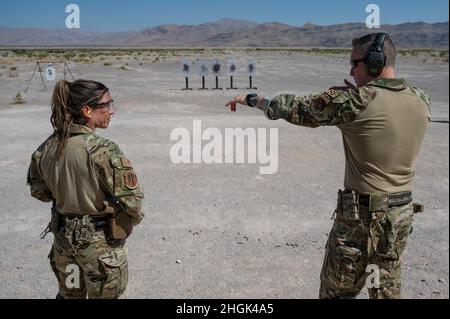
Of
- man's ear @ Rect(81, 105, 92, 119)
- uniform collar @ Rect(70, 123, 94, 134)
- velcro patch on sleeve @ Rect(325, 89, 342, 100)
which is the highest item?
velcro patch on sleeve @ Rect(325, 89, 342, 100)

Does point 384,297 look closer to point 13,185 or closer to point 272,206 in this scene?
point 272,206

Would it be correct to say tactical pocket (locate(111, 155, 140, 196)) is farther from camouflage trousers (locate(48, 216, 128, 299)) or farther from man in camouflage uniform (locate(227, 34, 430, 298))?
man in camouflage uniform (locate(227, 34, 430, 298))

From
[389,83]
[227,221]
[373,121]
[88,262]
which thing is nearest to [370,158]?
[373,121]

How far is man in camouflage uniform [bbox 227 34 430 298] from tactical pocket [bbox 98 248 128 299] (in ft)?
3.37

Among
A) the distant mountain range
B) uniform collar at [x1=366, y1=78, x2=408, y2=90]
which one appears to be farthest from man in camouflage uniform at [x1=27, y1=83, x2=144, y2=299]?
the distant mountain range

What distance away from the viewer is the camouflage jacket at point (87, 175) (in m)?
2.10

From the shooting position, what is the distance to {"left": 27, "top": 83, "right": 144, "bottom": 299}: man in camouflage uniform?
2107 millimetres

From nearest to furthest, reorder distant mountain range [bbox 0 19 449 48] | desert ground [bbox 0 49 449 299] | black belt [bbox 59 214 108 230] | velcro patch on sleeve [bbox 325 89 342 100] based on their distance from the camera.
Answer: velcro patch on sleeve [bbox 325 89 342 100]
black belt [bbox 59 214 108 230]
desert ground [bbox 0 49 449 299]
distant mountain range [bbox 0 19 449 48]

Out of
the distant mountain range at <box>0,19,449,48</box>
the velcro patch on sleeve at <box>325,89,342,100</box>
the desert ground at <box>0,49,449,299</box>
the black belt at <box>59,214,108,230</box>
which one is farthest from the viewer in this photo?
the distant mountain range at <box>0,19,449,48</box>

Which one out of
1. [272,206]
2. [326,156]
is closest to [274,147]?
[326,156]

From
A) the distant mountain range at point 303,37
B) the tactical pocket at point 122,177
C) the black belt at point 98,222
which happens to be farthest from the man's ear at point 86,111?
the distant mountain range at point 303,37

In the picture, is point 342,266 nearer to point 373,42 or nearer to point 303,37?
point 373,42

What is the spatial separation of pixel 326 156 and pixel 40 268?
17.1 feet

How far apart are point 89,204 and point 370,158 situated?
137 centimetres
